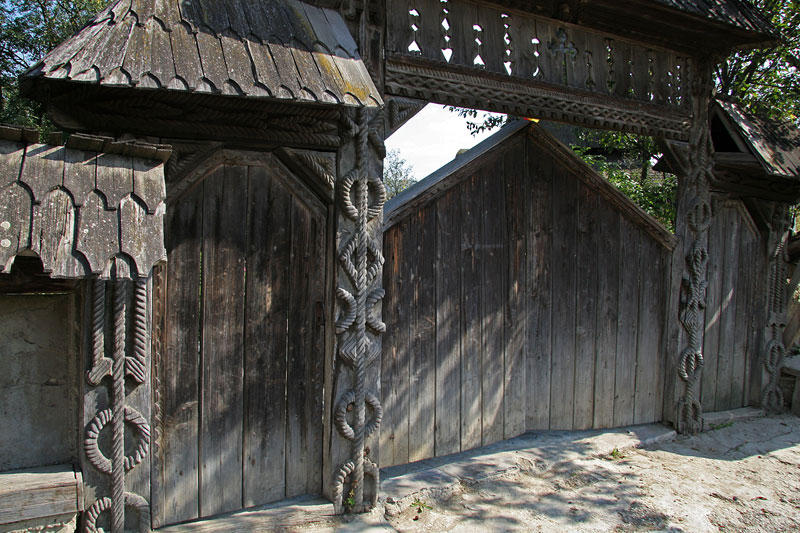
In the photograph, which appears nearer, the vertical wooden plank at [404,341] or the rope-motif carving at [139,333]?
the rope-motif carving at [139,333]

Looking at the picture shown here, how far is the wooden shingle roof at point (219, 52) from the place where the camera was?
2576 millimetres

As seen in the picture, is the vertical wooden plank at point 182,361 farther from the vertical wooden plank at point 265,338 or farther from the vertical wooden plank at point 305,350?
the vertical wooden plank at point 305,350

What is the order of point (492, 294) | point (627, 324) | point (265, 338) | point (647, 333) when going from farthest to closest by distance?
point (647, 333) < point (627, 324) < point (492, 294) < point (265, 338)

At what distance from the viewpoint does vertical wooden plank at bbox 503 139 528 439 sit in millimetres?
4773

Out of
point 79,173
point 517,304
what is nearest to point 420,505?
point 517,304

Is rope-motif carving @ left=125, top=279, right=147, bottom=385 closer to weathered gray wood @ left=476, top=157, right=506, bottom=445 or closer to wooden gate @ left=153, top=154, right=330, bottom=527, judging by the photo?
wooden gate @ left=153, top=154, right=330, bottom=527

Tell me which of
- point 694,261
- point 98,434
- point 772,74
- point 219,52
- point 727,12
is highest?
point 772,74

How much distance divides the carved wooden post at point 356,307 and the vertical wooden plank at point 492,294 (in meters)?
1.34

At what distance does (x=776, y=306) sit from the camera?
20.6ft

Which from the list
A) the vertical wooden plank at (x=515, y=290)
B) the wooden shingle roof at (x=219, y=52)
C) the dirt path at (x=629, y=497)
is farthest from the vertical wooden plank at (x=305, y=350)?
the vertical wooden plank at (x=515, y=290)

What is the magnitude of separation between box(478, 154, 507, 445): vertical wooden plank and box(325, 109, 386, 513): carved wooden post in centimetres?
134

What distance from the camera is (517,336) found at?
191 inches

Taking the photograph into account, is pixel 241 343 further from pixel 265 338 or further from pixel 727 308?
pixel 727 308

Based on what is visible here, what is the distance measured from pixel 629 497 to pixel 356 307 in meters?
2.51
